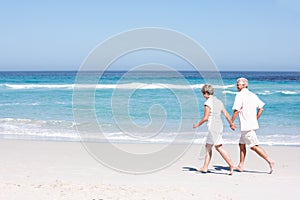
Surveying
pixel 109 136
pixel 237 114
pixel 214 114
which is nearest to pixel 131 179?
pixel 214 114

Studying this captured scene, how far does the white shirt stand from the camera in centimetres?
691

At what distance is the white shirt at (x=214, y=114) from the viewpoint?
22.7ft

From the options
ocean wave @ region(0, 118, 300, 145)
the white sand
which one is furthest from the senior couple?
ocean wave @ region(0, 118, 300, 145)

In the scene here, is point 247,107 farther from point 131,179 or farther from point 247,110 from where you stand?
point 131,179

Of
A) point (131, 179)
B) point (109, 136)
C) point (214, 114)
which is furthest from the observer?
point (109, 136)

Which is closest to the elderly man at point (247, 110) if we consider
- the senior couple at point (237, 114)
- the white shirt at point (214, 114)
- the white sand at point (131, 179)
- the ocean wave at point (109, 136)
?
the senior couple at point (237, 114)

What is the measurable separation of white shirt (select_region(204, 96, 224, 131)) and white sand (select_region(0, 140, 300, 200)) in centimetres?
87

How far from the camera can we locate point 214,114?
697 cm

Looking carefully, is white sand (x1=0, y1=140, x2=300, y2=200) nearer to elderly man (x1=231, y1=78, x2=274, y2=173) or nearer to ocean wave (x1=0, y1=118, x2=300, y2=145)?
elderly man (x1=231, y1=78, x2=274, y2=173)

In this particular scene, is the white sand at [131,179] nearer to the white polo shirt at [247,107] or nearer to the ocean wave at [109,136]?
the white polo shirt at [247,107]

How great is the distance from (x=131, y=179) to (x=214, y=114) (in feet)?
5.92

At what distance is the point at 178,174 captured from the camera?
7105mm

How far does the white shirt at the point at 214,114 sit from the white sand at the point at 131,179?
0.87m

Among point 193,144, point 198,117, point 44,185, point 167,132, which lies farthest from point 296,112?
point 44,185
